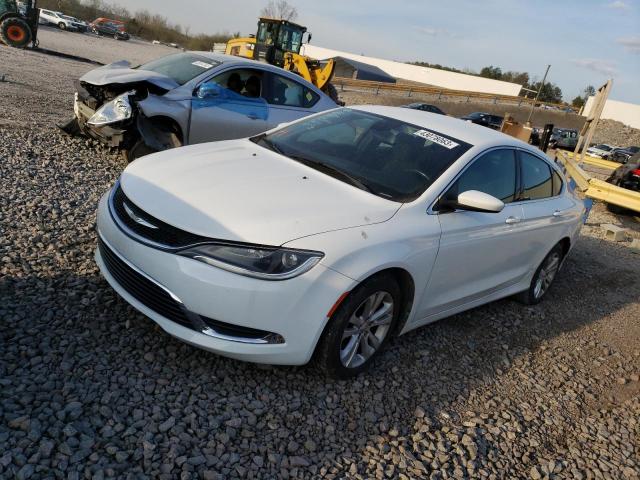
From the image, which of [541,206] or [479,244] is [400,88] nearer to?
[541,206]

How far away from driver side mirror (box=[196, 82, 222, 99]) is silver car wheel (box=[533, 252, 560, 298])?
4.57 m

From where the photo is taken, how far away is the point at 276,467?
2545 mm

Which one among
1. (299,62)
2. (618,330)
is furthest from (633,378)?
(299,62)

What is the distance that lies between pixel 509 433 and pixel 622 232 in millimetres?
7103

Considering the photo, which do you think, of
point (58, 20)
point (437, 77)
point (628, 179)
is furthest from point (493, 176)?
point (437, 77)

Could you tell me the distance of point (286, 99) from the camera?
7.74 m

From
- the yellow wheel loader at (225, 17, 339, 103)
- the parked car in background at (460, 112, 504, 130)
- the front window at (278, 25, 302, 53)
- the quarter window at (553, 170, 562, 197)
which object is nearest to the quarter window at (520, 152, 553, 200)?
the quarter window at (553, 170, 562, 197)

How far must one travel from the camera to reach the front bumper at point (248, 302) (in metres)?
2.74

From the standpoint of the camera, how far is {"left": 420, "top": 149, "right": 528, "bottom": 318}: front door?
11.7 ft

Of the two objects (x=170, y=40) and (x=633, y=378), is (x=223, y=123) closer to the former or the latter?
(x=633, y=378)

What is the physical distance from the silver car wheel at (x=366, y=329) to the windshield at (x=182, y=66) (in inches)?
194

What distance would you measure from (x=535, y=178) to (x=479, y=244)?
4.27ft

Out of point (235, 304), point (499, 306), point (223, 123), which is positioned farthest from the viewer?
point (223, 123)

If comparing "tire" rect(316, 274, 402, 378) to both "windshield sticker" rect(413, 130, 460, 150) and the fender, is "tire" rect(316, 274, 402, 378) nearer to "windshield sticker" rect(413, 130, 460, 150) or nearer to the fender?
"windshield sticker" rect(413, 130, 460, 150)
